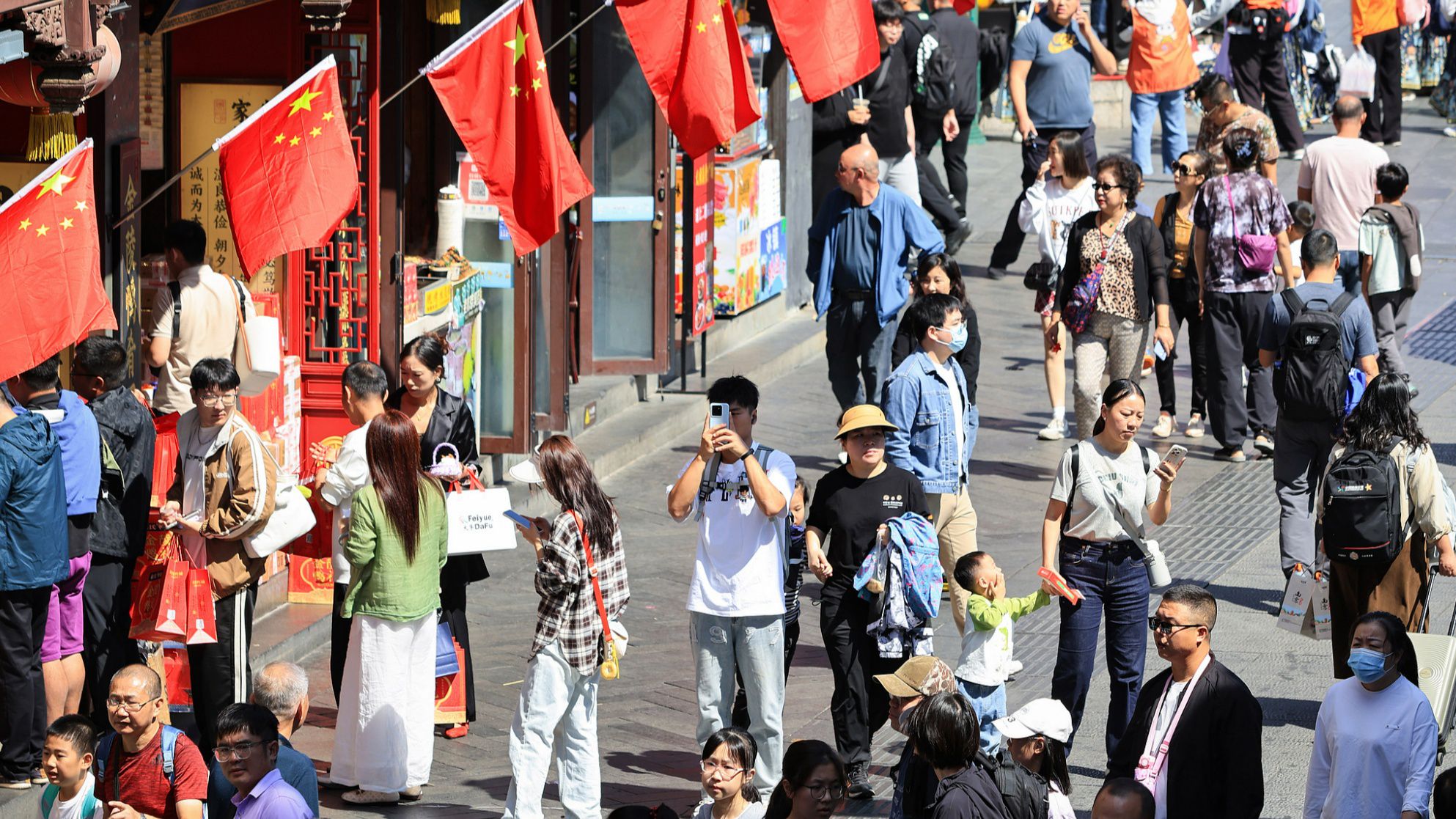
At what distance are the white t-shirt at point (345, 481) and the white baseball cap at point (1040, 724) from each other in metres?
3.20

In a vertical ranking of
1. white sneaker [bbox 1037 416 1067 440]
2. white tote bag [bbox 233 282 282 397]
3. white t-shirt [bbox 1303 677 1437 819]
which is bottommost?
white sneaker [bbox 1037 416 1067 440]

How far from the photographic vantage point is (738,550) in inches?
329

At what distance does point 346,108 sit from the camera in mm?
11164

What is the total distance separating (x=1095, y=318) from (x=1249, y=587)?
210 centimetres

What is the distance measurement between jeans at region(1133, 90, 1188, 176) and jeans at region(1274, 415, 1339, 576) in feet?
29.1

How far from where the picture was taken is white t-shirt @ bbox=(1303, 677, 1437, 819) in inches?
279

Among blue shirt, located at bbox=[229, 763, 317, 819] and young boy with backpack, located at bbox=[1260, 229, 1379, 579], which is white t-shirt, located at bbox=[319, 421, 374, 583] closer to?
blue shirt, located at bbox=[229, 763, 317, 819]

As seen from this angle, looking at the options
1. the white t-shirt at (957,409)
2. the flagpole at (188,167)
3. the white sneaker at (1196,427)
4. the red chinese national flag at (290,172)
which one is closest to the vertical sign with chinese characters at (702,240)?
the flagpole at (188,167)

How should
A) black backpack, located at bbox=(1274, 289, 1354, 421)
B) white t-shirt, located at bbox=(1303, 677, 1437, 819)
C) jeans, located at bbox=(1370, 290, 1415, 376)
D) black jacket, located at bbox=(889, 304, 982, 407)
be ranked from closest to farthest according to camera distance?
1. white t-shirt, located at bbox=(1303, 677, 1437, 819)
2. black backpack, located at bbox=(1274, 289, 1354, 421)
3. black jacket, located at bbox=(889, 304, 982, 407)
4. jeans, located at bbox=(1370, 290, 1415, 376)

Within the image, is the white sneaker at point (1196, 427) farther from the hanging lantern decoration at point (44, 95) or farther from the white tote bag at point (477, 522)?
the hanging lantern decoration at point (44, 95)

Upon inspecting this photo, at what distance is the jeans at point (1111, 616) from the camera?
28.4ft

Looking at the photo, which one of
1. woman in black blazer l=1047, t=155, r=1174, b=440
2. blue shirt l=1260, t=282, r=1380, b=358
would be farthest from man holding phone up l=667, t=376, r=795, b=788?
woman in black blazer l=1047, t=155, r=1174, b=440

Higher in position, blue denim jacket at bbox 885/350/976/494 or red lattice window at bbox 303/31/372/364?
red lattice window at bbox 303/31/372/364

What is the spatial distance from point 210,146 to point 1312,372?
19.5 ft
